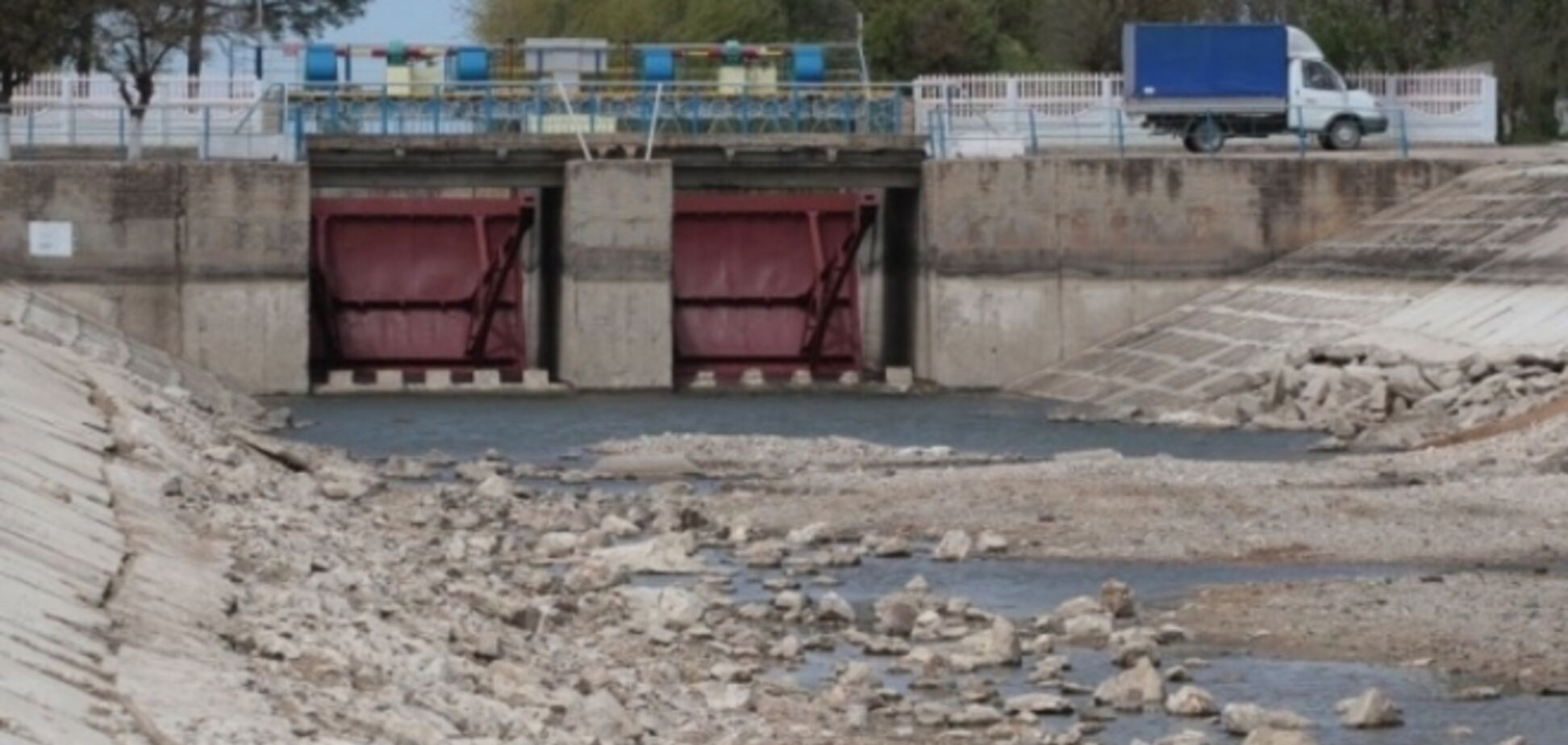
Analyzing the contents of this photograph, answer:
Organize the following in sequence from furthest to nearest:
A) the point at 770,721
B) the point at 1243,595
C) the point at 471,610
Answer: the point at 1243,595
the point at 471,610
the point at 770,721

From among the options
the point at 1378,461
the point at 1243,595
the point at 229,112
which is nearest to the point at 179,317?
the point at 229,112

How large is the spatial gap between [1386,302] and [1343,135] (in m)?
13.4

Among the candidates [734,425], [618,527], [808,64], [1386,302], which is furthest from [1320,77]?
[618,527]

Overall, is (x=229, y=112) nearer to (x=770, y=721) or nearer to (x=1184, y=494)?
(x=1184, y=494)

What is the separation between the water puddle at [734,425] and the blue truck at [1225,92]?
383 inches

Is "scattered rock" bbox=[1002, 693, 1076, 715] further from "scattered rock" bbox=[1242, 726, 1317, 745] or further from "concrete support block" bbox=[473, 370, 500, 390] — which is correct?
"concrete support block" bbox=[473, 370, 500, 390]

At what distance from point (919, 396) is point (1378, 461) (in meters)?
19.6

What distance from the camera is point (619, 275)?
60.3m

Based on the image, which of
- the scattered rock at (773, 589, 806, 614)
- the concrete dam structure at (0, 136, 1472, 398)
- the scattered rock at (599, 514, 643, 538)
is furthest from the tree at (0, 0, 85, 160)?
the scattered rock at (773, 589, 806, 614)

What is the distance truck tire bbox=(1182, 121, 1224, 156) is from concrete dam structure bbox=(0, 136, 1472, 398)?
4.63m

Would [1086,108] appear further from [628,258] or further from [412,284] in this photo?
[412,284]

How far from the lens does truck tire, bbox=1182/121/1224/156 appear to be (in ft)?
216

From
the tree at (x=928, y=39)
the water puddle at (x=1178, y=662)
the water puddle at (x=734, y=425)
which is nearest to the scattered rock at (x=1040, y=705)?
the water puddle at (x=1178, y=662)

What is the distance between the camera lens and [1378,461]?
39.5 meters
